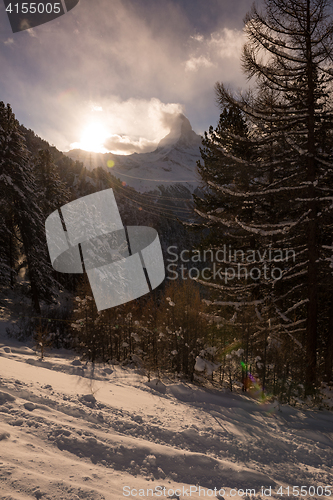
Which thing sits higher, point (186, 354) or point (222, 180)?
point (222, 180)

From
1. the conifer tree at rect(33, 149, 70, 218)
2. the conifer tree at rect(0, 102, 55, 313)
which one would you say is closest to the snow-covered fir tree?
the conifer tree at rect(0, 102, 55, 313)

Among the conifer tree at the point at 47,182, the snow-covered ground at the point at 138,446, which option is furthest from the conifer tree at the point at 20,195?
the snow-covered ground at the point at 138,446

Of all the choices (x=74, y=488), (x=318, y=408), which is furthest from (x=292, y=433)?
(x=74, y=488)

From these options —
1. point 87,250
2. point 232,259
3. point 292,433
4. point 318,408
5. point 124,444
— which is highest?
point 87,250

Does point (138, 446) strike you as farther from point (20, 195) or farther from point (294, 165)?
point (20, 195)

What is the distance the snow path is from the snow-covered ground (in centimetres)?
1

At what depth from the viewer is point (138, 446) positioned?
13.1 feet

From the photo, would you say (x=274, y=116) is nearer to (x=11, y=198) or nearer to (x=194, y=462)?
(x=194, y=462)

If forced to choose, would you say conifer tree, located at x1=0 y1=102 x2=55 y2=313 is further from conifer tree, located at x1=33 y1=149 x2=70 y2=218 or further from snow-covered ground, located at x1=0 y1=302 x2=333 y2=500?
snow-covered ground, located at x1=0 y1=302 x2=333 y2=500

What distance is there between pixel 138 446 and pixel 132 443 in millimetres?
116

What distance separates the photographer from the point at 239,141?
32.2 ft

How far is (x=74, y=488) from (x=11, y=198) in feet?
63.3

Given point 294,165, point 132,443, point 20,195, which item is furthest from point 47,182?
point 132,443

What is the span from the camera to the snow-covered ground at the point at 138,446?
111 inches
